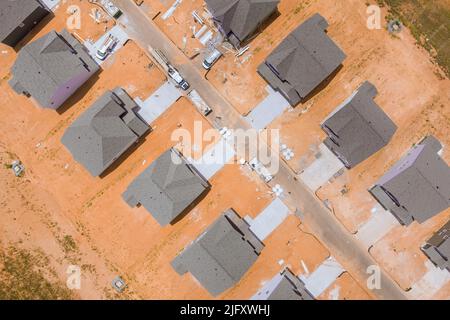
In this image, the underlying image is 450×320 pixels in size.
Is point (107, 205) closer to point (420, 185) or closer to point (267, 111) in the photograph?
point (267, 111)

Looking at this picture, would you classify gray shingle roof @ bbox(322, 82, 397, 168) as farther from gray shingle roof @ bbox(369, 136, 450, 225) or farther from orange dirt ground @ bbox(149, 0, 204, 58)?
orange dirt ground @ bbox(149, 0, 204, 58)

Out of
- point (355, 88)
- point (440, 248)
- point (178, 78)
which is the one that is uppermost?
point (178, 78)

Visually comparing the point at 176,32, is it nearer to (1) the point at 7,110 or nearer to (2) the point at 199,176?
(2) the point at 199,176

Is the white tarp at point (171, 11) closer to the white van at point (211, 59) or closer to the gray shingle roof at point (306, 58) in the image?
the white van at point (211, 59)

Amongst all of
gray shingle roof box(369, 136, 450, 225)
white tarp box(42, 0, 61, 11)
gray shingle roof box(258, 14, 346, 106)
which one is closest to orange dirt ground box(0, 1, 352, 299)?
white tarp box(42, 0, 61, 11)

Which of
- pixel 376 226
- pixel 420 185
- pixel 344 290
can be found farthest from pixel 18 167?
pixel 420 185

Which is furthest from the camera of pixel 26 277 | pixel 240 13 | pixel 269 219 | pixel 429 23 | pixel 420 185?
pixel 429 23

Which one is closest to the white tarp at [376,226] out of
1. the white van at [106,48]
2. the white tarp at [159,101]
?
the white tarp at [159,101]
